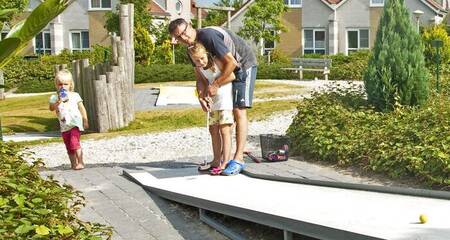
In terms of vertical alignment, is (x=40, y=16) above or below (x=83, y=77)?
above

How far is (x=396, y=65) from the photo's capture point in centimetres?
899

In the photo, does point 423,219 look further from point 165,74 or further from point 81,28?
point 81,28

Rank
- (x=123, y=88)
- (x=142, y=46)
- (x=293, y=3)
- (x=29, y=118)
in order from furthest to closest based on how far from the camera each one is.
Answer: (x=293, y=3) < (x=142, y=46) < (x=29, y=118) < (x=123, y=88)

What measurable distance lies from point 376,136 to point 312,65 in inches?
904

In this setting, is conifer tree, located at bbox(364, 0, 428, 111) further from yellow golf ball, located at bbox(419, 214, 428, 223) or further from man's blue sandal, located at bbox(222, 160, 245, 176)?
yellow golf ball, located at bbox(419, 214, 428, 223)

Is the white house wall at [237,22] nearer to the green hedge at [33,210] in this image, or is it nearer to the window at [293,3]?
the window at [293,3]

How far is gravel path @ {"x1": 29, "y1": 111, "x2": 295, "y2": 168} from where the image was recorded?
10094 mm

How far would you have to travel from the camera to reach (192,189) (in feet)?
19.7

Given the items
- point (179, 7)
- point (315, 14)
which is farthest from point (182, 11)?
point (315, 14)

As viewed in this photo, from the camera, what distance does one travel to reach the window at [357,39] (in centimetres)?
4166

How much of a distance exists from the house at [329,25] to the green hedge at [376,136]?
3255 cm

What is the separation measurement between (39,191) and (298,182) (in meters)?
2.85

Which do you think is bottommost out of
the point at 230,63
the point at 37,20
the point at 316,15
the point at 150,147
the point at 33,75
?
the point at 150,147

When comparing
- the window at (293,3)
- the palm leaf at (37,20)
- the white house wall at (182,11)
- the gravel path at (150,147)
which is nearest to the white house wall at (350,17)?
the window at (293,3)
